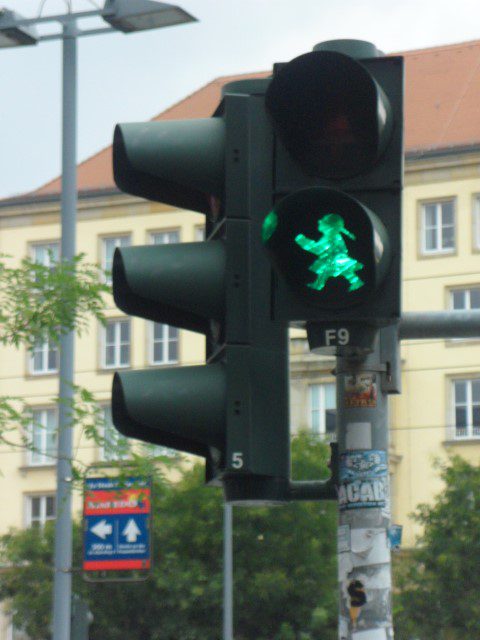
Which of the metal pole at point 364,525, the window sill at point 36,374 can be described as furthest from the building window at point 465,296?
the metal pole at point 364,525

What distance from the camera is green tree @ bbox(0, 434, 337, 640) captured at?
41812 millimetres

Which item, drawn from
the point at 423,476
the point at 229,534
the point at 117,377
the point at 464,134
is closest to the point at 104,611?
the point at 229,534

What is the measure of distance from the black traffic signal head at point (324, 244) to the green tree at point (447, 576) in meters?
38.7

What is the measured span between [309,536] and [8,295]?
93.7 ft

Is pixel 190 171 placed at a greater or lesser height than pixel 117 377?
greater

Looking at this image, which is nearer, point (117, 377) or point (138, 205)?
point (117, 377)

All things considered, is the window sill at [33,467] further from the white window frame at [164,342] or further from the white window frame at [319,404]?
the white window frame at [319,404]

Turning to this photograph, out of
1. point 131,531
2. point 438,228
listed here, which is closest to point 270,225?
point 131,531

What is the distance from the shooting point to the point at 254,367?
4.03 meters

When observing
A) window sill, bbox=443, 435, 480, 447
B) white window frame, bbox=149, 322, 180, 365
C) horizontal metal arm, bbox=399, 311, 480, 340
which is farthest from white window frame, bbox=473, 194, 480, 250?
horizontal metal arm, bbox=399, 311, 480, 340

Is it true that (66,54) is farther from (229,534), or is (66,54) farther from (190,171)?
(229,534)

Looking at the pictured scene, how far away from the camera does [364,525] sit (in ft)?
13.0

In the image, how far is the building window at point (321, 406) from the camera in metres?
61.3

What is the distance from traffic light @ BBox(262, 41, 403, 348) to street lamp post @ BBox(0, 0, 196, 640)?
11159mm
